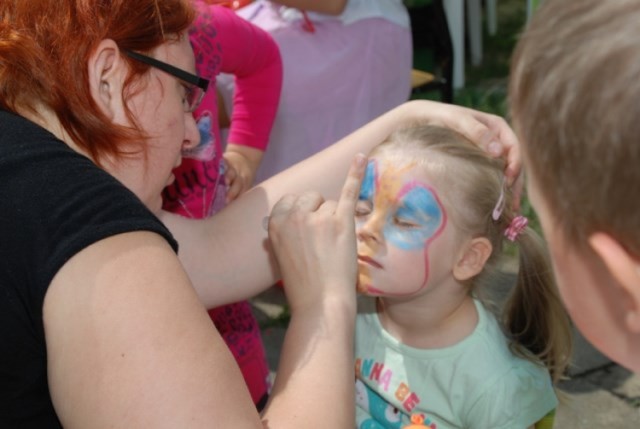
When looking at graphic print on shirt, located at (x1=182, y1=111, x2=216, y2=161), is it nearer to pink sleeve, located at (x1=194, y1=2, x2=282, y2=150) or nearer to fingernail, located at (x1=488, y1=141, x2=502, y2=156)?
pink sleeve, located at (x1=194, y1=2, x2=282, y2=150)

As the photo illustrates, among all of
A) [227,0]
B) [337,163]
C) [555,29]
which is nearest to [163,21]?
[337,163]

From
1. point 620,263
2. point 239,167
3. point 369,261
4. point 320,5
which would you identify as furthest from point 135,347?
point 320,5

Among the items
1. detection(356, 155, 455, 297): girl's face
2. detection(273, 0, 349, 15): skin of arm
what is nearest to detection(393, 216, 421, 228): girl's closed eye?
detection(356, 155, 455, 297): girl's face

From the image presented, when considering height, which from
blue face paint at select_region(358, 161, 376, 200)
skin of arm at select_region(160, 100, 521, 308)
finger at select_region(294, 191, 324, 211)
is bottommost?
skin of arm at select_region(160, 100, 521, 308)

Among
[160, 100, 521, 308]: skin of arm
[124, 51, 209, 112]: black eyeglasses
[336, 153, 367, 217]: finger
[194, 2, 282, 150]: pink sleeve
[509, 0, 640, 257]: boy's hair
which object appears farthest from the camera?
[194, 2, 282, 150]: pink sleeve

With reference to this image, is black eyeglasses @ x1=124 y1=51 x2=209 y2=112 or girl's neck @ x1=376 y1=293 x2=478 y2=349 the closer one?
black eyeglasses @ x1=124 y1=51 x2=209 y2=112

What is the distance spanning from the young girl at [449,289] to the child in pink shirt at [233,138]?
0.48 metres

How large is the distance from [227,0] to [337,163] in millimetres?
1272

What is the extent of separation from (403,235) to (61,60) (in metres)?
0.74

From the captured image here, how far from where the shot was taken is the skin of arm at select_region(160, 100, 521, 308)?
1956mm

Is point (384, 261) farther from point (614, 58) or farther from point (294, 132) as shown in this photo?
point (294, 132)

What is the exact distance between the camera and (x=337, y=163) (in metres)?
2.02

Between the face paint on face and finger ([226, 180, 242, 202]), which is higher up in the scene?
the face paint on face

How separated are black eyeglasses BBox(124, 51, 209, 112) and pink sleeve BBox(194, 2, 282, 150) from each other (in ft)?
1.77
